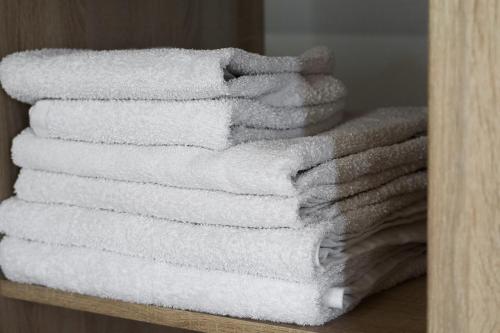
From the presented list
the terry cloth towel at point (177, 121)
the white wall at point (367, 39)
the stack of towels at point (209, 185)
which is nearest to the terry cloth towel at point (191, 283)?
the stack of towels at point (209, 185)

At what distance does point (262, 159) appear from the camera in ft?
2.20

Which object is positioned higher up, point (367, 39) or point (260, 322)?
point (367, 39)

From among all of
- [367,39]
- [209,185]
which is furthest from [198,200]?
[367,39]

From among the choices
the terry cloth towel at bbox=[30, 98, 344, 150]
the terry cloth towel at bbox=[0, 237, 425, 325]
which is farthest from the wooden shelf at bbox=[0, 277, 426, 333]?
the terry cloth towel at bbox=[30, 98, 344, 150]

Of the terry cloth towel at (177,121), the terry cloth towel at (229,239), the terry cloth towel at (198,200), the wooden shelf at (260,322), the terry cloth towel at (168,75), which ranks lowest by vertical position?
the wooden shelf at (260,322)

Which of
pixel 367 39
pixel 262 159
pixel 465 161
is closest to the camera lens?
pixel 465 161

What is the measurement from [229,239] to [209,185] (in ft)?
0.16

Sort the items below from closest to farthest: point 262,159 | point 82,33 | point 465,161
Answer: point 465,161
point 262,159
point 82,33

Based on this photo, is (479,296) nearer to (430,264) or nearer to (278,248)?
(430,264)

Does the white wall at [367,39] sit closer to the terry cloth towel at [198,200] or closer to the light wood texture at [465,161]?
the terry cloth towel at [198,200]

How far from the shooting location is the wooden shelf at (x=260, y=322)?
677 millimetres

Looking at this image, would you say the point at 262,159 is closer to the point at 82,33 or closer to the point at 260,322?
the point at 260,322

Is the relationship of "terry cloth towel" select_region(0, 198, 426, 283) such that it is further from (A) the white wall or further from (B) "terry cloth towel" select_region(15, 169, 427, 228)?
(A) the white wall

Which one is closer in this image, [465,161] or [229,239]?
[465,161]
